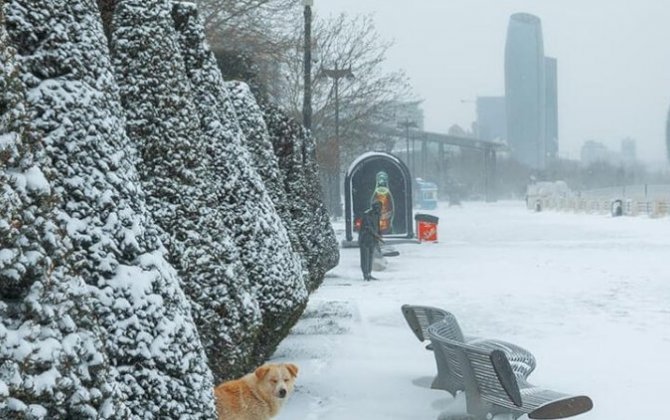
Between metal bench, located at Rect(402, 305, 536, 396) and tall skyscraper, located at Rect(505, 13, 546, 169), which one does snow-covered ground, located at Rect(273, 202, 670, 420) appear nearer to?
metal bench, located at Rect(402, 305, 536, 396)

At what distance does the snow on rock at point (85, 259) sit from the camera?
8.51 ft

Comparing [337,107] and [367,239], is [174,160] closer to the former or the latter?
[367,239]

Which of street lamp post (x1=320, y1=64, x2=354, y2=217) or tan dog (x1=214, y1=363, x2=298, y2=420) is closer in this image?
tan dog (x1=214, y1=363, x2=298, y2=420)

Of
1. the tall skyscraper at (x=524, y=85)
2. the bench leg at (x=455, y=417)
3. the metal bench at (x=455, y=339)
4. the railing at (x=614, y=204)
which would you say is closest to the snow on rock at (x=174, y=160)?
the bench leg at (x=455, y=417)

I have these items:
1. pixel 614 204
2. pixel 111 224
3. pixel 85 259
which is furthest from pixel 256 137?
pixel 614 204

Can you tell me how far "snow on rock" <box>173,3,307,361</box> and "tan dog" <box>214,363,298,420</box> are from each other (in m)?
1.72

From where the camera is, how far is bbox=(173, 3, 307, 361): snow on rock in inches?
272

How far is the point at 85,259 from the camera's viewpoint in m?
3.27

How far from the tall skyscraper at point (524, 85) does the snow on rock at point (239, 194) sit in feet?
574

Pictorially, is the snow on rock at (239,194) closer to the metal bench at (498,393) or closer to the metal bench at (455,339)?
the metal bench at (455,339)

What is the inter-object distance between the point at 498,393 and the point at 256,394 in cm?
190

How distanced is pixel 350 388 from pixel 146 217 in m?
4.63

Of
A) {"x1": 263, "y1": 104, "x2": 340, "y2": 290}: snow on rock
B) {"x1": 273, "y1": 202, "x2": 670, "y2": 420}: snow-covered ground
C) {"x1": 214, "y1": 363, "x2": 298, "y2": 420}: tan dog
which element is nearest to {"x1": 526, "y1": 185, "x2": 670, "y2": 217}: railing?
{"x1": 273, "y1": 202, "x2": 670, "y2": 420}: snow-covered ground

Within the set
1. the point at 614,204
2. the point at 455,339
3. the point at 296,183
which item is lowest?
the point at 455,339
